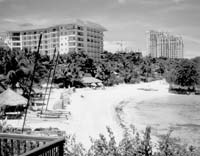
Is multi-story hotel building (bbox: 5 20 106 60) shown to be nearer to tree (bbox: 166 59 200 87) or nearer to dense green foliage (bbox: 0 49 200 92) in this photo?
dense green foliage (bbox: 0 49 200 92)

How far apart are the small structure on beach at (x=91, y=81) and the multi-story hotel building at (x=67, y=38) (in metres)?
26.5

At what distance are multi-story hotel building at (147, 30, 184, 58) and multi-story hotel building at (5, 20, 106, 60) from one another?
10130 centimetres

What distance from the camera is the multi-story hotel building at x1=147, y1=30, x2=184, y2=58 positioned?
187 metres

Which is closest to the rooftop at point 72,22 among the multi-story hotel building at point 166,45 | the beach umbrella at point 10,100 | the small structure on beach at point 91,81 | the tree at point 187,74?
the small structure on beach at point 91,81

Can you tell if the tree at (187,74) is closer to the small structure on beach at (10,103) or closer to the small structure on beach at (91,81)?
the small structure on beach at (91,81)

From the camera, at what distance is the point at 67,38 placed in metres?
86.9

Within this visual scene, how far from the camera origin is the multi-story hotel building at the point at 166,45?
187 meters

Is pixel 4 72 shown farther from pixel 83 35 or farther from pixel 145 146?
pixel 83 35

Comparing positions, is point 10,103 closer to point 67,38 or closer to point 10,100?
point 10,100

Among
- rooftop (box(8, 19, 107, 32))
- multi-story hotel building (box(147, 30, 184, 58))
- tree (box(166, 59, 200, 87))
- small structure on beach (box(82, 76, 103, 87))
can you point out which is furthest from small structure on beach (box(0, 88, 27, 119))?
multi-story hotel building (box(147, 30, 184, 58))

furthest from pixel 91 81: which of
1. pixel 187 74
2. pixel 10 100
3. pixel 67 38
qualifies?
pixel 10 100

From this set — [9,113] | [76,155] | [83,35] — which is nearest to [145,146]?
[76,155]

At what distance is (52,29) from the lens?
9031cm

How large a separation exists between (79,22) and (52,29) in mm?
8824
